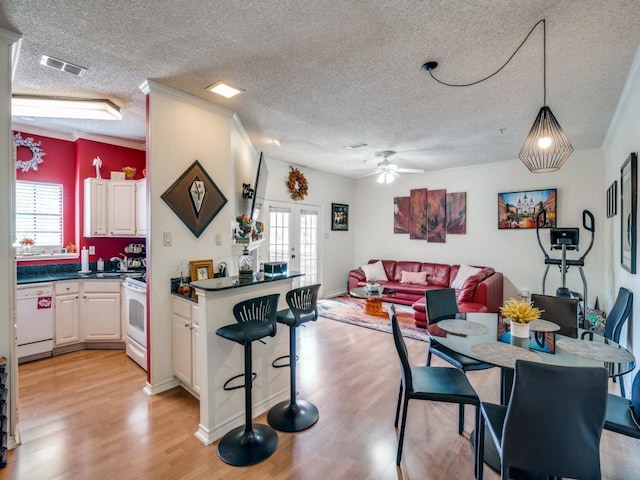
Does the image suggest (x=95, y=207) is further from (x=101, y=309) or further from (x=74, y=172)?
(x=101, y=309)

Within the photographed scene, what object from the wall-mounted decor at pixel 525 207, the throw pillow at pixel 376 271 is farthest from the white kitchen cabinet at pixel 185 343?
the wall-mounted decor at pixel 525 207

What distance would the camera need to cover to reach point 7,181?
2111mm

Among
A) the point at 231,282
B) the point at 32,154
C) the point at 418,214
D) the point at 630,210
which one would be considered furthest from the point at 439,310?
the point at 32,154

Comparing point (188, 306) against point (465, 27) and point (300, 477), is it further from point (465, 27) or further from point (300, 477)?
point (465, 27)

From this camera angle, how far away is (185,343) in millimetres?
2732

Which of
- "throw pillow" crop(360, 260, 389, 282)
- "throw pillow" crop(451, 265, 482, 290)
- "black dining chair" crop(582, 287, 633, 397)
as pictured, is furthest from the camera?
"throw pillow" crop(360, 260, 389, 282)

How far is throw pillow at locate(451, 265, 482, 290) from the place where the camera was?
563cm

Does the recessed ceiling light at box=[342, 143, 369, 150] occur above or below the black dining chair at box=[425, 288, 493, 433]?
above

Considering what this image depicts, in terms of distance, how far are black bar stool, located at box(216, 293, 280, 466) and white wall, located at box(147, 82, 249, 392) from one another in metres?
1.01

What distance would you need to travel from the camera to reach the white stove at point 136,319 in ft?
10.4

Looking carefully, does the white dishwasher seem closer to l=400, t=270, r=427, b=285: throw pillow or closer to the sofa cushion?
the sofa cushion

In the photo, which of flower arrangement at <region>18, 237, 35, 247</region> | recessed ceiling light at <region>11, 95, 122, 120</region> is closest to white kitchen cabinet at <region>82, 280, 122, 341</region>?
flower arrangement at <region>18, 237, 35, 247</region>

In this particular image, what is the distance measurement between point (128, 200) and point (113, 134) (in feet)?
3.05

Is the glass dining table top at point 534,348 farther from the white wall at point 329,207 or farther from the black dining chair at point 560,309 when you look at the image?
the white wall at point 329,207
